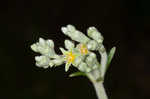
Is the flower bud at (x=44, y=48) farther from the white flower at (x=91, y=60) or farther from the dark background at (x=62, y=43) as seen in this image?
the dark background at (x=62, y=43)

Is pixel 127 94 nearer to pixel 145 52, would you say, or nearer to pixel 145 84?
pixel 145 84

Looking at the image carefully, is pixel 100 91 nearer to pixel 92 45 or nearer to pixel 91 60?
pixel 91 60

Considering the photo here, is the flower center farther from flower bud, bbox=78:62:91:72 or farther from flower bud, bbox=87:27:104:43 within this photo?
flower bud, bbox=87:27:104:43

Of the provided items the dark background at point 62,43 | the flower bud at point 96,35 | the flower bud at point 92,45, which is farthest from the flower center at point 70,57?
the dark background at point 62,43

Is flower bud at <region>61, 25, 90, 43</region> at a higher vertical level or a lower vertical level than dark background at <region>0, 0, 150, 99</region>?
lower

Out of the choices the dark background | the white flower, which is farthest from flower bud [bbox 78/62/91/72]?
the dark background

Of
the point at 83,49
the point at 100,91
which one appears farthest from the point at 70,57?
the point at 100,91

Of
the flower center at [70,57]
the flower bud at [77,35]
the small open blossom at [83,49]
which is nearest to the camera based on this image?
the small open blossom at [83,49]

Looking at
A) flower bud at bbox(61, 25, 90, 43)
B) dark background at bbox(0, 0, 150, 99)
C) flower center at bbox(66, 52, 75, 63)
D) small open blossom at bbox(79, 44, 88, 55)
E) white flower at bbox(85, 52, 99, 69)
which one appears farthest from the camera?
dark background at bbox(0, 0, 150, 99)

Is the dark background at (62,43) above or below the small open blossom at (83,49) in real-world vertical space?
above

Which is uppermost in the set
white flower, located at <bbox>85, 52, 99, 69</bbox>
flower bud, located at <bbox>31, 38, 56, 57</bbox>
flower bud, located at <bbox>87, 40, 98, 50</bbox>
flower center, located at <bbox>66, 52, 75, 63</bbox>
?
flower bud, located at <bbox>31, 38, 56, 57</bbox>
